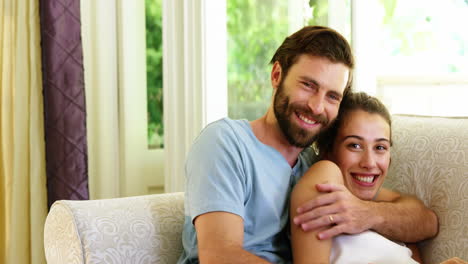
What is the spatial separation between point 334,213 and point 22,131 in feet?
5.38

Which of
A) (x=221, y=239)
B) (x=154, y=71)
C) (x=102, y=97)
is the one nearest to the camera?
(x=221, y=239)

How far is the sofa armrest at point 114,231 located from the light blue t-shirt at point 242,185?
0.19 feet

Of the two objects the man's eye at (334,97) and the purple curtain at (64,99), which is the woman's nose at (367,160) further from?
the purple curtain at (64,99)

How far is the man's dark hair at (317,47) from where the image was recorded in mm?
1466

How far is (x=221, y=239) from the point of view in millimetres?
1250

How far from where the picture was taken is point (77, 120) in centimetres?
250

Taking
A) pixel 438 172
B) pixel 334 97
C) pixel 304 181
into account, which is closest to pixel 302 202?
pixel 304 181

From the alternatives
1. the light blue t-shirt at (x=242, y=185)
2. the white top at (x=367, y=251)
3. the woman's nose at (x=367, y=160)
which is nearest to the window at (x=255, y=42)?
the woman's nose at (x=367, y=160)

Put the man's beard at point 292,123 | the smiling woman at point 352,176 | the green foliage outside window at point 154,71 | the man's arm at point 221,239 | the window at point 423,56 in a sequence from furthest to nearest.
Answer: the green foliage outside window at point 154,71 → the window at point 423,56 → the man's beard at point 292,123 → the smiling woman at point 352,176 → the man's arm at point 221,239

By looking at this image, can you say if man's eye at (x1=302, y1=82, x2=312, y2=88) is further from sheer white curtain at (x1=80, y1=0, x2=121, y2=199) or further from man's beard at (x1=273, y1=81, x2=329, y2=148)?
sheer white curtain at (x1=80, y1=0, x2=121, y2=199)

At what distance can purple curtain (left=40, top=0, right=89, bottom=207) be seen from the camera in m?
2.46

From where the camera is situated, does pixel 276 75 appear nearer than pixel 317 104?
No

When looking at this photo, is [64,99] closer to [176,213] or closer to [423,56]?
[176,213]

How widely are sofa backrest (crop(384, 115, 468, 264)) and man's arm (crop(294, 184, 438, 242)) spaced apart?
0.12ft
